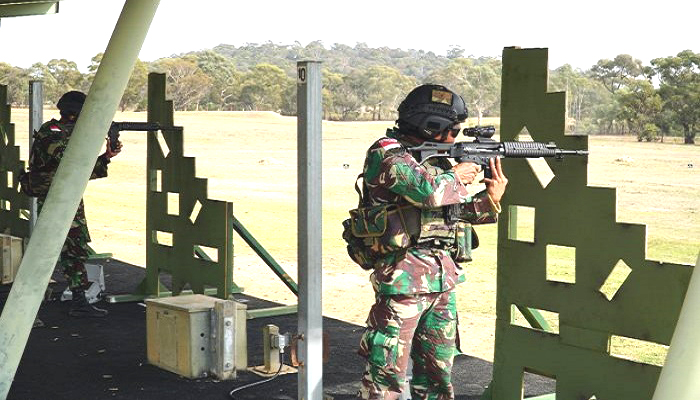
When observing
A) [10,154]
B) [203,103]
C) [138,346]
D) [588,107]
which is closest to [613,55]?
[588,107]

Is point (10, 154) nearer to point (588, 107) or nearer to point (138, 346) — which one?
point (138, 346)

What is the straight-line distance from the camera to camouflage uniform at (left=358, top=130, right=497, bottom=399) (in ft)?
12.9

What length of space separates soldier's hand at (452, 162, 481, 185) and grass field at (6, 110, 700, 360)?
4930 millimetres

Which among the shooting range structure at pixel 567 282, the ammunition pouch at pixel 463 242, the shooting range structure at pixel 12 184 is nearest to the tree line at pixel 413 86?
the shooting range structure at pixel 12 184

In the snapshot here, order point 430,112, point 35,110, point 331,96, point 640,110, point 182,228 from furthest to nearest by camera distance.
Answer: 1. point 331,96
2. point 640,110
3. point 35,110
4. point 182,228
5. point 430,112

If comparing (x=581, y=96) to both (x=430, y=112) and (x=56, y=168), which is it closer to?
(x=56, y=168)

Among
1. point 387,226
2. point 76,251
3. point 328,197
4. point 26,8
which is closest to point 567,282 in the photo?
point 387,226

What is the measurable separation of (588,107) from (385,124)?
844 cm

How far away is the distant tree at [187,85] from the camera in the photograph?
4709cm

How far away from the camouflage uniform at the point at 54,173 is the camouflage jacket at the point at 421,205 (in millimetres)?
3142

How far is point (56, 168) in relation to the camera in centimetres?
693

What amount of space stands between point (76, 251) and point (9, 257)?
1782 mm

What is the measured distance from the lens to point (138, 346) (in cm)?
650

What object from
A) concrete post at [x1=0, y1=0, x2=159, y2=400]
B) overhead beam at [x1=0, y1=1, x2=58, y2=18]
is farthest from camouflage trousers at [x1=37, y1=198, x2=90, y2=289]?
overhead beam at [x1=0, y1=1, x2=58, y2=18]
